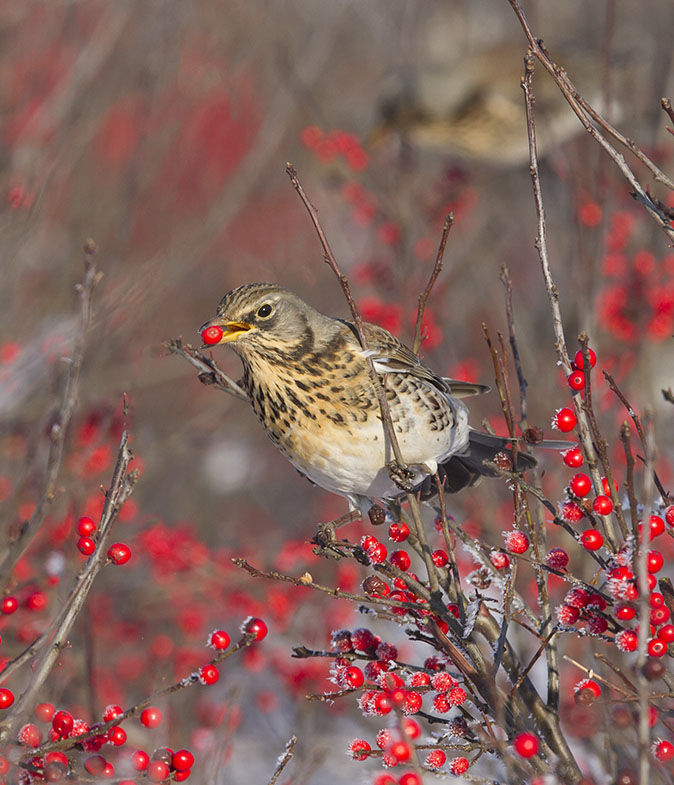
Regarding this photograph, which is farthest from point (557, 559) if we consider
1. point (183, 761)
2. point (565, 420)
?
point (183, 761)

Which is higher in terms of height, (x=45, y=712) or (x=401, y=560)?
(x=401, y=560)

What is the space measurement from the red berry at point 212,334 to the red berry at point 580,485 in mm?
1183

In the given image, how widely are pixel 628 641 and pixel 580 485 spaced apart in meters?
0.39

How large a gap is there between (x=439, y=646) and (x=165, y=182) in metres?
6.99

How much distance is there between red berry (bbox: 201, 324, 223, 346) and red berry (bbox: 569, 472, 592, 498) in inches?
46.6

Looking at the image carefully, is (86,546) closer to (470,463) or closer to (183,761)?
(183,761)

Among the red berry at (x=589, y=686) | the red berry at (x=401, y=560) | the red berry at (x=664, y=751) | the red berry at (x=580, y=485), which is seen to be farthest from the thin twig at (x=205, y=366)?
the red berry at (x=664, y=751)

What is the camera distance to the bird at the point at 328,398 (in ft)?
10.2

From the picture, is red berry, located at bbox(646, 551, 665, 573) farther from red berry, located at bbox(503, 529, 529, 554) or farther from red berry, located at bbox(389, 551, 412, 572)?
red berry, located at bbox(389, 551, 412, 572)

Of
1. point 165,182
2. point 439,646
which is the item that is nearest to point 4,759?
point 439,646

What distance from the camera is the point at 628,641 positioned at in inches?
79.8

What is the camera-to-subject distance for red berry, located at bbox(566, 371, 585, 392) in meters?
2.28

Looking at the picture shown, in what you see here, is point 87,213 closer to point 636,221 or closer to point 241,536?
point 241,536

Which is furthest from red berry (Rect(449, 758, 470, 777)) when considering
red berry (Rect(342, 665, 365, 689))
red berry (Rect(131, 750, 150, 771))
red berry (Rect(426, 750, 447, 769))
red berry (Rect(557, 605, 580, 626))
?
red berry (Rect(131, 750, 150, 771))
